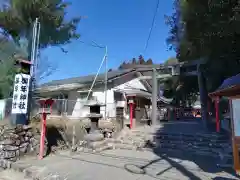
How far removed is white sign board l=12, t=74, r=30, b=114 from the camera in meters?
8.49

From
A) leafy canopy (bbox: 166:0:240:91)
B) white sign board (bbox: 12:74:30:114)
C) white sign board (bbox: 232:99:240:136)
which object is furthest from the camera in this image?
white sign board (bbox: 12:74:30:114)

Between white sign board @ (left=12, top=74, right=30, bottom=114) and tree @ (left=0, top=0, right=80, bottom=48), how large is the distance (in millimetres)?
5035

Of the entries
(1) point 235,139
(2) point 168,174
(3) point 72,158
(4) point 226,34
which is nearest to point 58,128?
(3) point 72,158

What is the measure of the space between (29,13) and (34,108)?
619cm

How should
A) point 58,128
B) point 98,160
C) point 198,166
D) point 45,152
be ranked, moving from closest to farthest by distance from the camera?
point 198,166 → point 98,160 → point 45,152 → point 58,128

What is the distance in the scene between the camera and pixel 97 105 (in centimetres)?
1002

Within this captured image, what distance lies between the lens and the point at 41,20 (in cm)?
1270

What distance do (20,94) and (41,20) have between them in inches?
254

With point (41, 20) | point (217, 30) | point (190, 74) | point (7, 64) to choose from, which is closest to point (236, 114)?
point (217, 30)

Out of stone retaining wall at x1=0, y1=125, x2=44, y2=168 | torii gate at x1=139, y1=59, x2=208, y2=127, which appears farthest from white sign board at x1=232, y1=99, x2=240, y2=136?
stone retaining wall at x1=0, y1=125, x2=44, y2=168

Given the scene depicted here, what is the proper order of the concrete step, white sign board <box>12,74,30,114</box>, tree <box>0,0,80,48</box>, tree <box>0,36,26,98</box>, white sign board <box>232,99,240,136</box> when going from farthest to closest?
tree <box>0,36,26,98</box> → tree <box>0,0,80,48</box> → white sign board <box>12,74,30,114</box> → the concrete step → white sign board <box>232,99,240,136</box>

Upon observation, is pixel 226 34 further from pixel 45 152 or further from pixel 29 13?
pixel 29 13

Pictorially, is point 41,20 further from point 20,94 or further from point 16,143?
point 16,143

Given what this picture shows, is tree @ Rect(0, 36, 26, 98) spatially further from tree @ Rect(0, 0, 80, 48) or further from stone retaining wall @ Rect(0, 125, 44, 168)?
stone retaining wall @ Rect(0, 125, 44, 168)
